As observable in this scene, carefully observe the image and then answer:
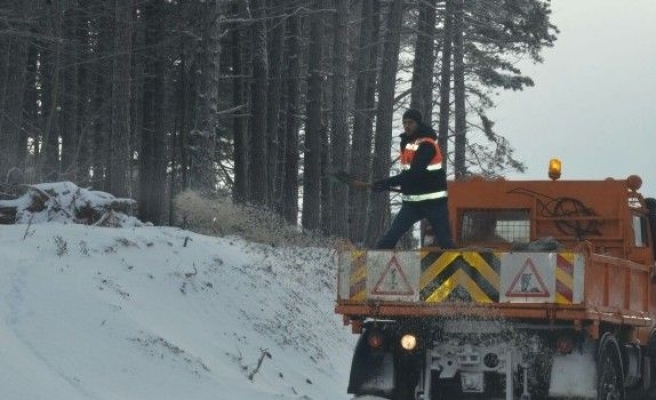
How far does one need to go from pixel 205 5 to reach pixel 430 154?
1524 centimetres

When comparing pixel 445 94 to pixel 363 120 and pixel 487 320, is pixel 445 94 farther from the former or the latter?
pixel 487 320

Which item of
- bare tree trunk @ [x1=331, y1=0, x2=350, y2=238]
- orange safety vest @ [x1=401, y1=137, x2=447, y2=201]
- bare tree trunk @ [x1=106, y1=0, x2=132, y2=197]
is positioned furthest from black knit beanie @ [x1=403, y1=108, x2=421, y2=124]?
bare tree trunk @ [x1=331, y1=0, x2=350, y2=238]

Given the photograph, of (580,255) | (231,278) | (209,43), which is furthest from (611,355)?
(209,43)

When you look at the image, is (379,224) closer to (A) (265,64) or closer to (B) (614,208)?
(A) (265,64)

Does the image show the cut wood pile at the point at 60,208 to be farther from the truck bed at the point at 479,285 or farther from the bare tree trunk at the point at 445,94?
the bare tree trunk at the point at 445,94

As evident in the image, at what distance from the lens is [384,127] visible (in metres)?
35.2

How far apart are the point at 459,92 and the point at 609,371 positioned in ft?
112

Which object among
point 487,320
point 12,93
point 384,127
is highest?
point 12,93

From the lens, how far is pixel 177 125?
47.0 metres

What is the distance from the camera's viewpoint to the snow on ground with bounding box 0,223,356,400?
12.9 m

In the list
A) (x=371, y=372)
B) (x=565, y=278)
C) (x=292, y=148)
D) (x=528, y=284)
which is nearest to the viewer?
(x=565, y=278)

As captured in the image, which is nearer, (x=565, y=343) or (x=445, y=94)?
(x=565, y=343)

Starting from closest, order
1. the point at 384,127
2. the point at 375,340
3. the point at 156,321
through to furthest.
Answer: the point at 375,340 < the point at 156,321 < the point at 384,127

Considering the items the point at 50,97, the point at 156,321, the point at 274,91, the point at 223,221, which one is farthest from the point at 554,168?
the point at 50,97
